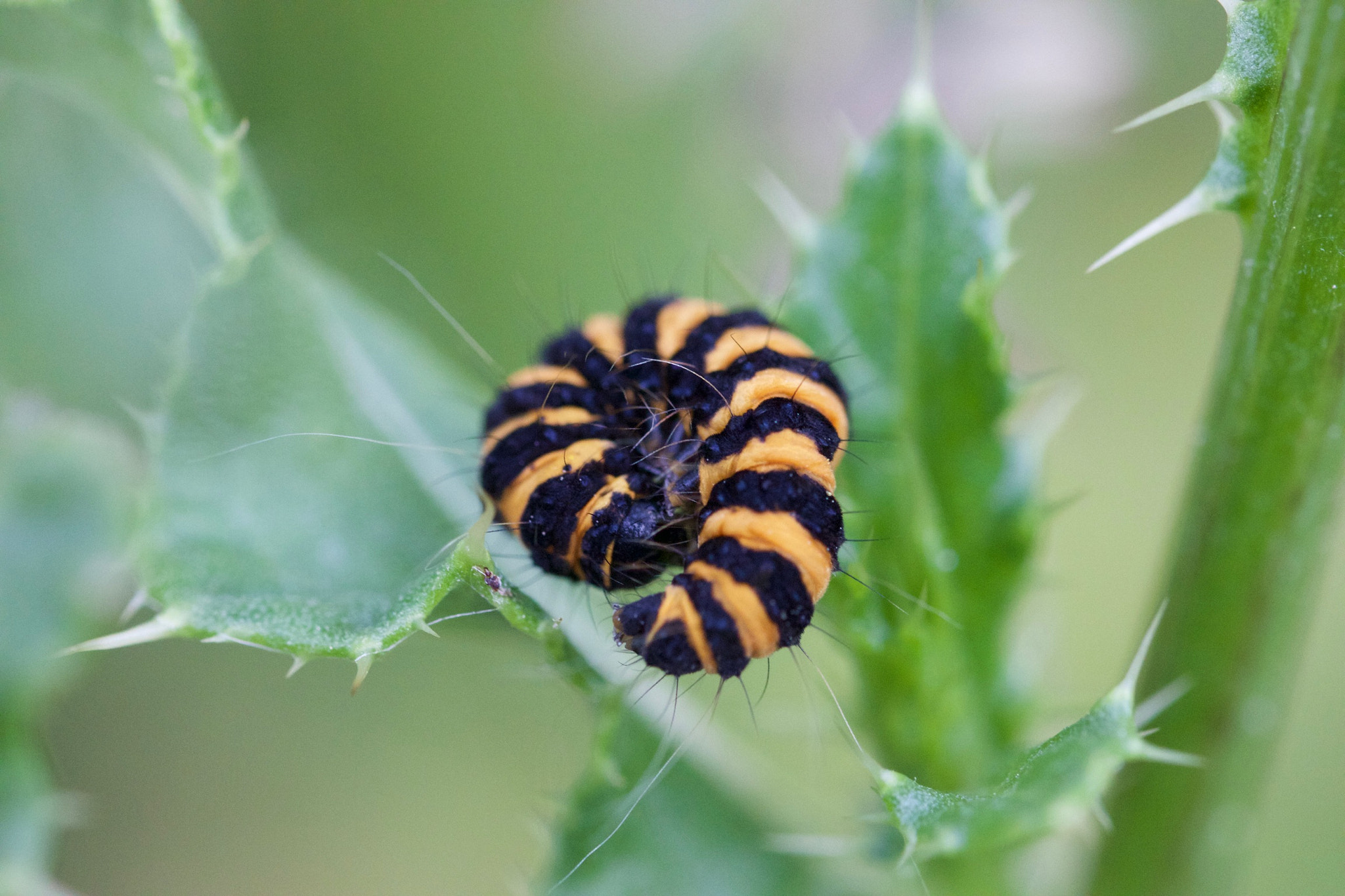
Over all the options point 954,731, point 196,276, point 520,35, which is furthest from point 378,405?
point 520,35

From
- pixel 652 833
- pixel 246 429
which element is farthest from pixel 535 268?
pixel 652 833

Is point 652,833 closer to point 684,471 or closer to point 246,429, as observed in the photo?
point 684,471

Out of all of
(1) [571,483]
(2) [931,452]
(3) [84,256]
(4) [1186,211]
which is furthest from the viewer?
(3) [84,256]

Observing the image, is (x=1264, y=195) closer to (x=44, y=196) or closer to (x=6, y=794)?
(x=6, y=794)

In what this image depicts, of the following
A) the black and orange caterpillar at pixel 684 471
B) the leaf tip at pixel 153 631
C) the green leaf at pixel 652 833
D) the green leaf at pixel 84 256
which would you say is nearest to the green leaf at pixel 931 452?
the black and orange caterpillar at pixel 684 471

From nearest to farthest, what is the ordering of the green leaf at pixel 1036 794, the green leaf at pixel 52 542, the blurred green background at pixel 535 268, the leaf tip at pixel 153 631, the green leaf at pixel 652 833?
the green leaf at pixel 1036 794 → the leaf tip at pixel 153 631 → the green leaf at pixel 652 833 → the green leaf at pixel 52 542 → the blurred green background at pixel 535 268

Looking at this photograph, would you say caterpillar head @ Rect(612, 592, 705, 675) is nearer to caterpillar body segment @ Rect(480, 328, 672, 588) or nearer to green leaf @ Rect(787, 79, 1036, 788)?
caterpillar body segment @ Rect(480, 328, 672, 588)

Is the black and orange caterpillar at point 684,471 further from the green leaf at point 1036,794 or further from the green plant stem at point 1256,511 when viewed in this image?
the green plant stem at point 1256,511
